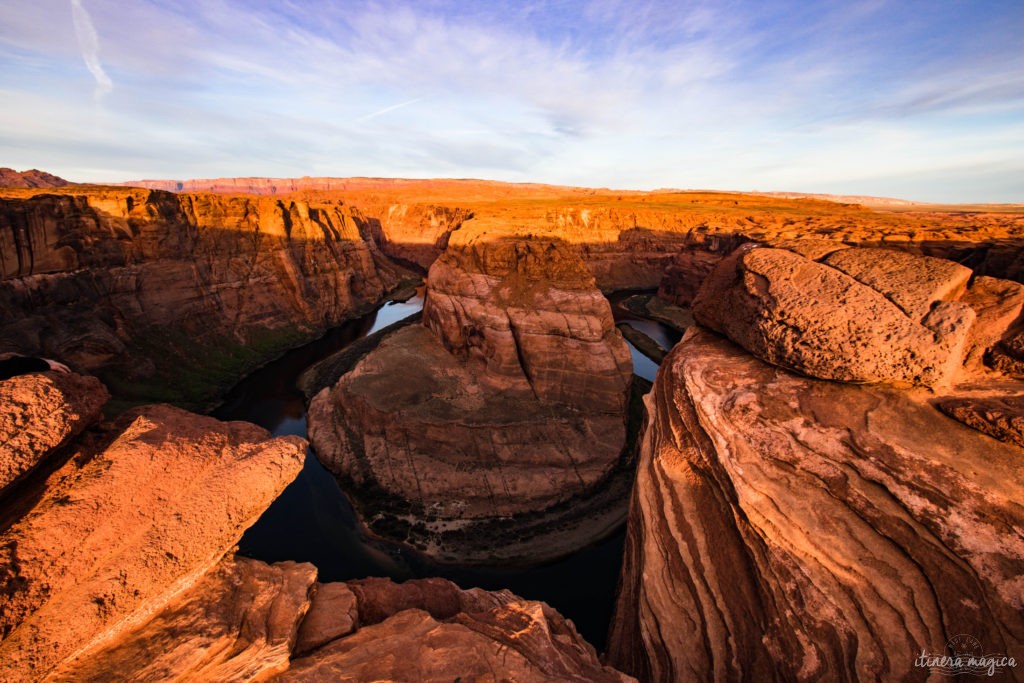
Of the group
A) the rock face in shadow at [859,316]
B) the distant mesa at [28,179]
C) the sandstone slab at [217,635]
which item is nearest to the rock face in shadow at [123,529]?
the sandstone slab at [217,635]

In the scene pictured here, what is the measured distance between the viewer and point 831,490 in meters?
6.58

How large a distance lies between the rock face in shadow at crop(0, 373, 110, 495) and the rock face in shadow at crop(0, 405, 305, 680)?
0.73 m

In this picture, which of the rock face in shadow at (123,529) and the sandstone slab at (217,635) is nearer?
the rock face in shadow at (123,529)

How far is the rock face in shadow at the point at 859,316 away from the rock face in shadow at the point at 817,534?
48cm

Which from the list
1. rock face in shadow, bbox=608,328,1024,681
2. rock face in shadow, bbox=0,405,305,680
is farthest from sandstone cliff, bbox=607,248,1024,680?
rock face in shadow, bbox=0,405,305,680

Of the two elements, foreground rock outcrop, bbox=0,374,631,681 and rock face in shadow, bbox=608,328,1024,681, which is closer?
foreground rock outcrop, bbox=0,374,631,681

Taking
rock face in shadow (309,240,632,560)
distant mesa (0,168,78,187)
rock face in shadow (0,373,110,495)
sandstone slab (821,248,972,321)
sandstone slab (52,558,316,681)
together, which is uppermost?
distant mesa (0,168,78,187)

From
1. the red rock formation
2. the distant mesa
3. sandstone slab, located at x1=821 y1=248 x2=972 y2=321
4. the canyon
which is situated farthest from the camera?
the distant mesa

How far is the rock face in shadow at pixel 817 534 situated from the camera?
5.54 meters

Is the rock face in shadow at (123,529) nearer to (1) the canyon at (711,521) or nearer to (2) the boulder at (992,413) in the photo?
(1) the canyon at (711,521)

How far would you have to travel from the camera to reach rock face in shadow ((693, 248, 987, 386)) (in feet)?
23.2

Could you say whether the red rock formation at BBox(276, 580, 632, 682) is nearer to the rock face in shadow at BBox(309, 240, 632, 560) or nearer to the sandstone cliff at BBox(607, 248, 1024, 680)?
the sandstone cliff at BBox(607, 248, 1024, 680)

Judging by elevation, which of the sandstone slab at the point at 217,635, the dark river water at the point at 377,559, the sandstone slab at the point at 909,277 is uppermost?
the sandstone slab at the point at 909,277

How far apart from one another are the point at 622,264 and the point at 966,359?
200 feet
